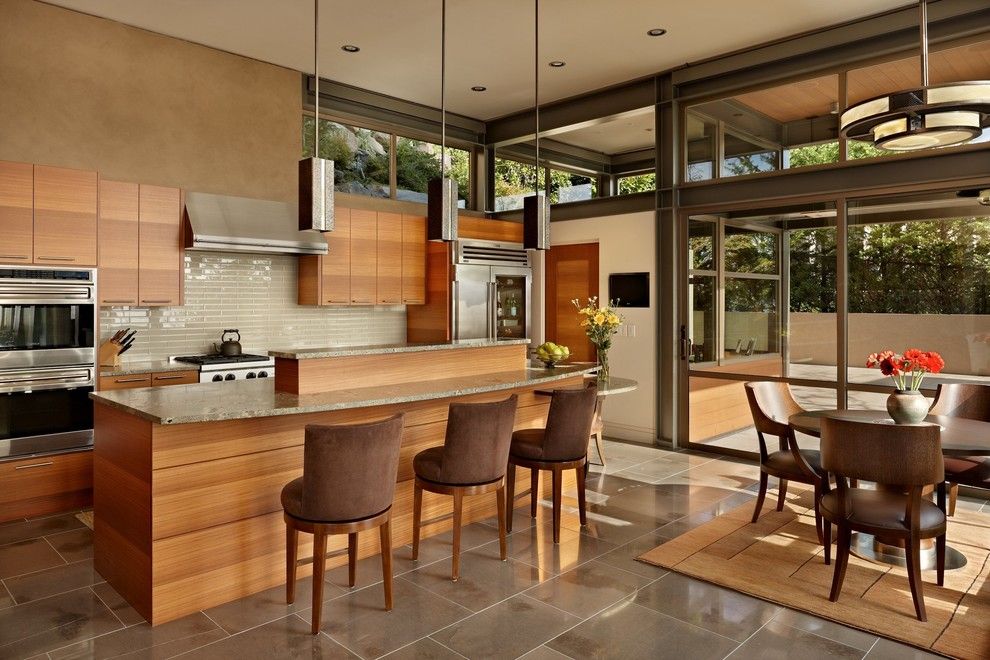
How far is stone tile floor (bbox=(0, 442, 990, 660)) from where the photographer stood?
9.07 ft

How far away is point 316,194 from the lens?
3.35 metres

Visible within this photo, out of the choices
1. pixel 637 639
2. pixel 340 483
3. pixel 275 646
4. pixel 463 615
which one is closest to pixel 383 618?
pixel 463 615

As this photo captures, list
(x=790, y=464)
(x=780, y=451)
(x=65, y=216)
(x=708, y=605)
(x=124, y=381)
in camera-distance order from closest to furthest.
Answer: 1. (x=708, y=605)
2. (x=790, y=464)
3. (x=780, y=451)
4. (x=65, y=216)
5. (x=124, y=381)

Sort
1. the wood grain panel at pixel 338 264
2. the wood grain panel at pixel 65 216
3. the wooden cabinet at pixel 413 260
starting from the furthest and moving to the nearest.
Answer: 1. the wooden cabinet at pixel 413 260
2. the wood grain panel at pixel 338 264
3. the wood grain panel at pixel 65 216

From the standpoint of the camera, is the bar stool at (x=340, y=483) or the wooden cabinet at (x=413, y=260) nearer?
the bar stool at (x=340, y=483)

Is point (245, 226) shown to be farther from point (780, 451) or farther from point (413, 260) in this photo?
point (780, 451)

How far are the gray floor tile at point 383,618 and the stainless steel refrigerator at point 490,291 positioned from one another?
4032 millimetres

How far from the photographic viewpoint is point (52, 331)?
447 cm

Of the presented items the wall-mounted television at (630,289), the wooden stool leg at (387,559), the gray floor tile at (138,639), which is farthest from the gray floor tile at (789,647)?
the wall-mounted television at (630,289)

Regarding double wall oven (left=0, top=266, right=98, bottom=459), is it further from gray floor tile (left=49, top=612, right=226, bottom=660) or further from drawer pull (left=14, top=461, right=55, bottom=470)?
gray floor tile (left=49, top=612, right=226, bottom=660)

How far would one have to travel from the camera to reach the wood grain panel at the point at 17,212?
14.2 ft

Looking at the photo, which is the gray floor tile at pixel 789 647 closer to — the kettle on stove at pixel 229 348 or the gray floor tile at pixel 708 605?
the gray floor tile at pixel 708 605

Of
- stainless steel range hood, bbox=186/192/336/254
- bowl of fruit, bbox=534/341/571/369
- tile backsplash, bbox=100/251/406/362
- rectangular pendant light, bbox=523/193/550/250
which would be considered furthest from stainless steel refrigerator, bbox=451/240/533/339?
rectangular pendant light, bbox=523/193/550/250

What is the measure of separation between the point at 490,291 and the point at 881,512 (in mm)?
4838
